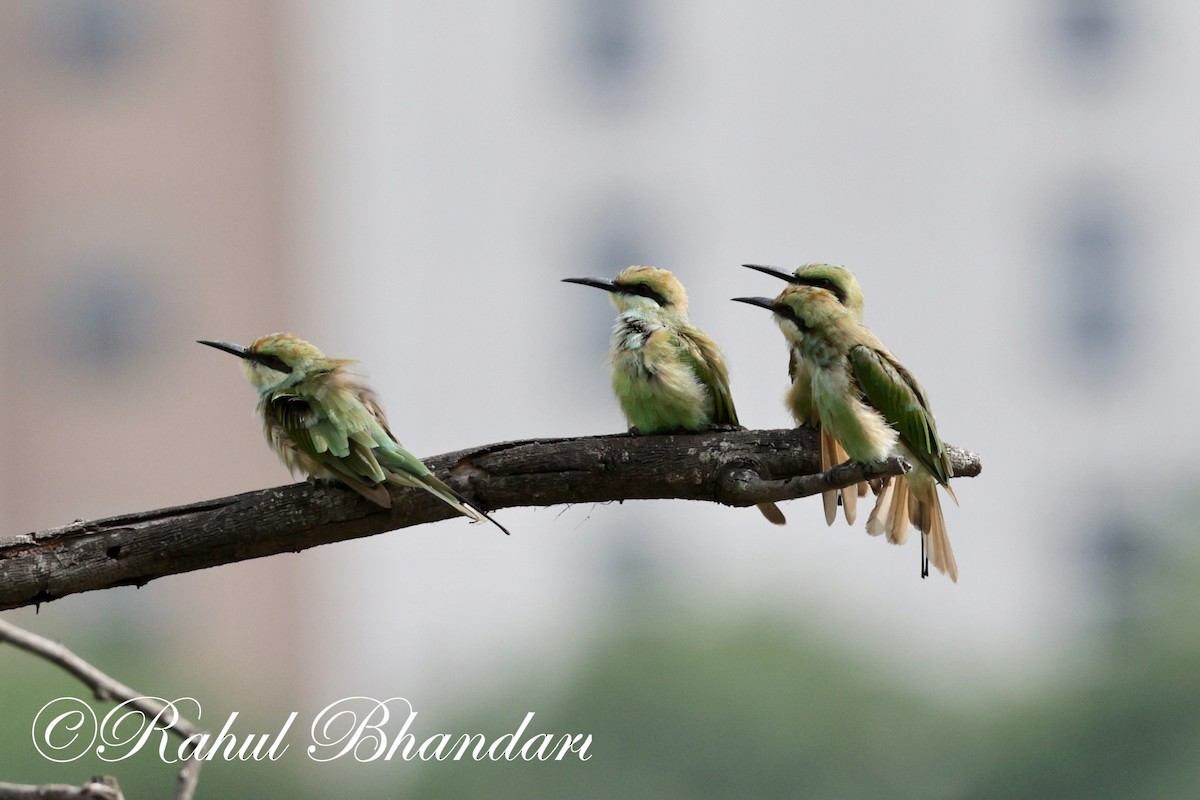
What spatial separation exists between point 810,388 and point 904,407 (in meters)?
0.19

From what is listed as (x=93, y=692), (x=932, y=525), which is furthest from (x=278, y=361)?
(x=93, y=692)

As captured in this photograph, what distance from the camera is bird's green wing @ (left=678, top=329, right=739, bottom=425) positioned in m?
3.51

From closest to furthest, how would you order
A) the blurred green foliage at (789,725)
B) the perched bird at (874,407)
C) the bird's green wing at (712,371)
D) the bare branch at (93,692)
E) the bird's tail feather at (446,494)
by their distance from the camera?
the bare branch at (93,692), the bird's tail feather at (446,494), the perched bird at (874,407), the bird's green wing at (712,371), the blurred green foliage at (789,725)

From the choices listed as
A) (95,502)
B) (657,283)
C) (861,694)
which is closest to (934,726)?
(861,694)

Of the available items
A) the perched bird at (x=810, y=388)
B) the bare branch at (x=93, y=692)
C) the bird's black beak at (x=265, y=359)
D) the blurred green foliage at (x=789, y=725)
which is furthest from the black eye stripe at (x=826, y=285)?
the blurred green foliage at (x=789, y=725)

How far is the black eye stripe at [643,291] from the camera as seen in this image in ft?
12.8

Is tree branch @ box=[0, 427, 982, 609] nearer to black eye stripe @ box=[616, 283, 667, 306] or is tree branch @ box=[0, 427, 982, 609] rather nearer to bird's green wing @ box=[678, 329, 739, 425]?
bird's green wing @ box=[678, 329, 739, 425]

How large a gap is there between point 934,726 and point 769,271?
50.2 feet

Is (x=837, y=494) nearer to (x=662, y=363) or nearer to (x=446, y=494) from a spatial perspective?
(x=662, y=363)

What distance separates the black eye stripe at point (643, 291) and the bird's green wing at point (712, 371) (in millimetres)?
194

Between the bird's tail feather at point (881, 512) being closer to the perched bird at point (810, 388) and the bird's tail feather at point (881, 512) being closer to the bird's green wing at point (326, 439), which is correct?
the perched bird at point (810, 388)

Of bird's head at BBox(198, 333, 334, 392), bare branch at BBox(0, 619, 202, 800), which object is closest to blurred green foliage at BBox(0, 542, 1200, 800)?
bird's head at BBox(198, 333, 334, 392)

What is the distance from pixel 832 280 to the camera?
3639 millimetres

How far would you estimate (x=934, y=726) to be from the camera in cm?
1823
